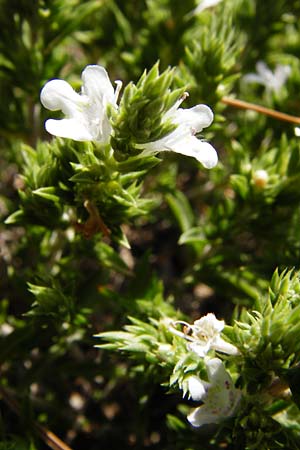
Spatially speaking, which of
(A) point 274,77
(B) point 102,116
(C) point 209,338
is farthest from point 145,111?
(A) point 274,77

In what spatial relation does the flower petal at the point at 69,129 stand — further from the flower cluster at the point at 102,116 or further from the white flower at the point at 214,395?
the white flower at the point at 214,395

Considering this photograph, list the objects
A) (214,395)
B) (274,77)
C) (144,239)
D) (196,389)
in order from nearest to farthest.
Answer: (196,389) < (214,395) < (274,77) < (144,239)

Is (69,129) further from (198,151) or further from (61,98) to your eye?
(198,151)

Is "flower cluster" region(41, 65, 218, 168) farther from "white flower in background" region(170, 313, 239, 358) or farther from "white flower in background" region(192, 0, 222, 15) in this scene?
"white flower in background" region(192, 0, 222, 15)

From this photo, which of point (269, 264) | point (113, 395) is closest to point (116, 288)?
point (113, 395)

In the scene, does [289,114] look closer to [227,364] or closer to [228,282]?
[228,282]

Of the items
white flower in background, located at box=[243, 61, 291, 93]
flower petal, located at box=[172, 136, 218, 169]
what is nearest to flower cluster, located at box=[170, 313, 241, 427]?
flower petal, located at box=[172, 136, 218, 169]

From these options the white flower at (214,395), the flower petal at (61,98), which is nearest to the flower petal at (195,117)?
the flower petal at (61,98)
